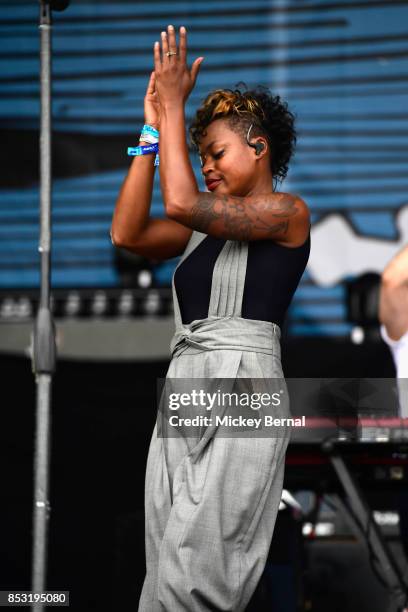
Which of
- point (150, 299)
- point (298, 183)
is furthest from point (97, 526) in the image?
point (298, 183)

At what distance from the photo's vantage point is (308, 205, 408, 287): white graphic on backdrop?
5.75 meters

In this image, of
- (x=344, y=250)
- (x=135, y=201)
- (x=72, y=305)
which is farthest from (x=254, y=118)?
(x=72, y=305)

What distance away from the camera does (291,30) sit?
232 inches

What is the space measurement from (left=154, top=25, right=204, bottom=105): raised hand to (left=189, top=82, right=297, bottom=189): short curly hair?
13 cm

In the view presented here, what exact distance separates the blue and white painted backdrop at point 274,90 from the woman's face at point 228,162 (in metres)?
2.73

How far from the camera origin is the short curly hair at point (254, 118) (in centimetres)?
309

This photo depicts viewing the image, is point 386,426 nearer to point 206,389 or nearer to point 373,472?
point 373,472

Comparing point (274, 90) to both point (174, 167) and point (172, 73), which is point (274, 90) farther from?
point (174, 167)

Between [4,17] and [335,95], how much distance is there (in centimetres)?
183

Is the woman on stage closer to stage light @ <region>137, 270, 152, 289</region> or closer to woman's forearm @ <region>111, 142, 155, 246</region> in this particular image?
woman's forearm @ <region>111, 142, 155, 246</region>

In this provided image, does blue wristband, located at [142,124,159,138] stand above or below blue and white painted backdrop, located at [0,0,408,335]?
below

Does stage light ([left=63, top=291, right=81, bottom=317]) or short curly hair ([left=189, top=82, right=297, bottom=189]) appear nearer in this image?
short curly hair ([left=189, top=82, right=297, bottom=189])

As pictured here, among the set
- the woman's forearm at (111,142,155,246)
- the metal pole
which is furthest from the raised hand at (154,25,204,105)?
the metal pole

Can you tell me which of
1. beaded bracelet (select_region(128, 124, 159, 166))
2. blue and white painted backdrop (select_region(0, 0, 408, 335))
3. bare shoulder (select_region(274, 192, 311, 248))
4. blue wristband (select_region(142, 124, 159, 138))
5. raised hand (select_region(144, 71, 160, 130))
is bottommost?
bare shoulder (select_region(274, 192, 311, 248))
